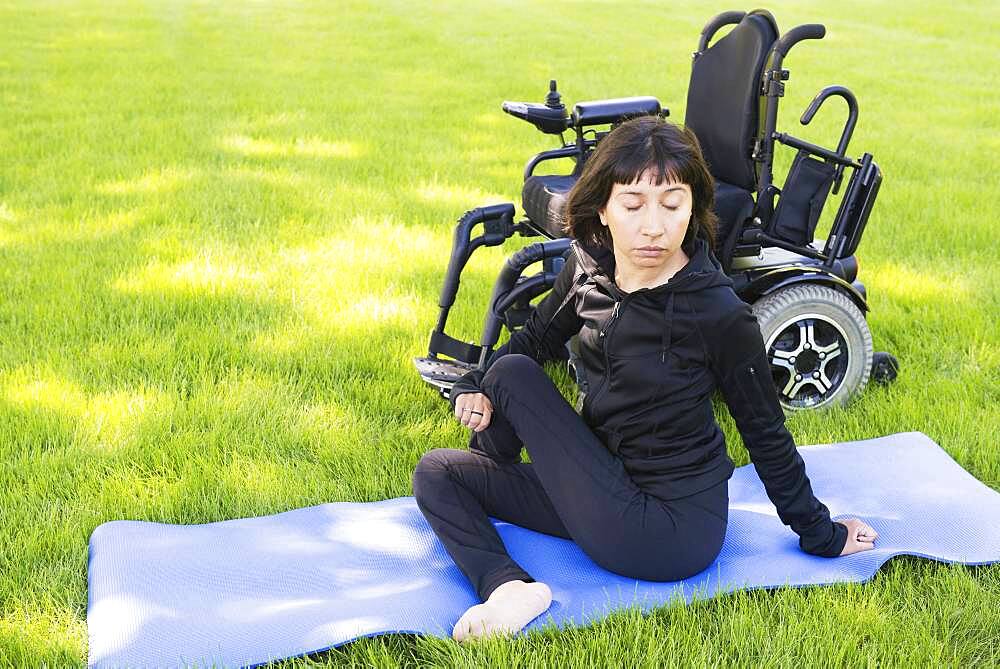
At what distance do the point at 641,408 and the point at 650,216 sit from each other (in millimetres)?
483

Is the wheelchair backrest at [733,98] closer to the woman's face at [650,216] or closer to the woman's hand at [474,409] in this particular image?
the woman's face at [650,216]

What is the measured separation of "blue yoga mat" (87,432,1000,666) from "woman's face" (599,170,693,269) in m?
0.83

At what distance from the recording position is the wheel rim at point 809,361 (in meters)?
3.66

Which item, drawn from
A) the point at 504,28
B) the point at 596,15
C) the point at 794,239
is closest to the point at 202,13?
the point at 504,28

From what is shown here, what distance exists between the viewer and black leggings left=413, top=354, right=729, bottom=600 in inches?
102

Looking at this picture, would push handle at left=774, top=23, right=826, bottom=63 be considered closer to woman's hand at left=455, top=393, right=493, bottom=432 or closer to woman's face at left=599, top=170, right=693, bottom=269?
woman's face at left=599, top=170, right=693, bottom=269

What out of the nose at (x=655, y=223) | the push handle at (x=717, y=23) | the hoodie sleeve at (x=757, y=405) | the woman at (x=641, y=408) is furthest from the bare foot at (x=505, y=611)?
the push handle at (x=717, y=23)

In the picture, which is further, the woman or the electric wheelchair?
the electric wheelchair

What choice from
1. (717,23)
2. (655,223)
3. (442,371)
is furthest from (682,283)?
(717,23)

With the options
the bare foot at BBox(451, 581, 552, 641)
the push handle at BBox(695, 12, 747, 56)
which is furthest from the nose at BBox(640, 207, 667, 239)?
the push handle at BBox(695, 12, 747, 56)

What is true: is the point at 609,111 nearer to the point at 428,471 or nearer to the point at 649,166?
the point at 649,166

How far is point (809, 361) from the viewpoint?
12.2 ft

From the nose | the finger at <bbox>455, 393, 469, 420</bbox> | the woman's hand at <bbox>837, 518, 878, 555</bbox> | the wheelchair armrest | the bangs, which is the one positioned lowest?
the woman's hand at <bbox>837, 518, 878, 555</bbox>

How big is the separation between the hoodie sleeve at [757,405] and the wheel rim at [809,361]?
1.09 m
